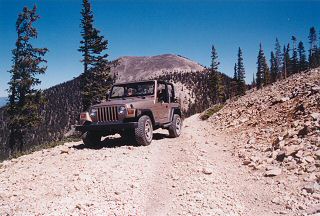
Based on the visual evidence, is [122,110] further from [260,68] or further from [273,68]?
[273,68]

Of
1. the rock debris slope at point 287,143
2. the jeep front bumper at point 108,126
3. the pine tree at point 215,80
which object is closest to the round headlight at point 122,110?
the jeep front bumper at point 108,126

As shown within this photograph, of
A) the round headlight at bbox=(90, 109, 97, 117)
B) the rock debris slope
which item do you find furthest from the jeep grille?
the rock debris slope

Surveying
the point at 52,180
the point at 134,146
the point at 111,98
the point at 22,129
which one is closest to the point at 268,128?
the point at 134,146

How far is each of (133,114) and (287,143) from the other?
5037 mm

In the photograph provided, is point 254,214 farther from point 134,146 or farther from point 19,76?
point 19,76

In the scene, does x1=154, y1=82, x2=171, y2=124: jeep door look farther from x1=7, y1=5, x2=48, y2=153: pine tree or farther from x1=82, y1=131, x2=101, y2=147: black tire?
x1=7, y1=5, x2=48, y2=153: pine tree

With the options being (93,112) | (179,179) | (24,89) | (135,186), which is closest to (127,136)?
(93,112)

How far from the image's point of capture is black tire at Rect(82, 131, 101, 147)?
1098 centimetres

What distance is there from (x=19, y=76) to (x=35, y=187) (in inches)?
899

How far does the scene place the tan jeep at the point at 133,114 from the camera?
10.2 m

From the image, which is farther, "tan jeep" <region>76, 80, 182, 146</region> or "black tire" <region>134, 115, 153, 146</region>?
"tan jeep" <region>76, 80, 182, 146</region>

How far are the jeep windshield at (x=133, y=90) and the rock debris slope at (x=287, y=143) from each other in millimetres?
4182

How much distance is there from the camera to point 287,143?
9.11 m

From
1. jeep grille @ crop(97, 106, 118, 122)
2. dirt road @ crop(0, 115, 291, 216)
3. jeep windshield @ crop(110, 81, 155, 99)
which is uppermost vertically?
jeep windshield @ crop(110, 81, 155, 99)
